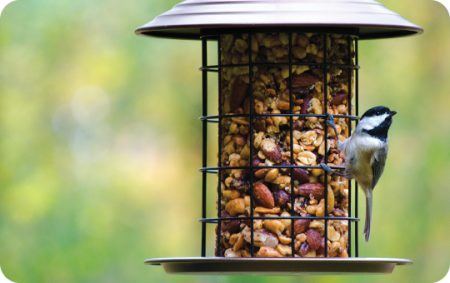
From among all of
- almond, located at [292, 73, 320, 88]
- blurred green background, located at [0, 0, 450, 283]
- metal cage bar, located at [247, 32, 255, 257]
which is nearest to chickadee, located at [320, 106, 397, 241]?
almond, located at [292, 73, 320, 88]

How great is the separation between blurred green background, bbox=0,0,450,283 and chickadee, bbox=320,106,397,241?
15.2 feet

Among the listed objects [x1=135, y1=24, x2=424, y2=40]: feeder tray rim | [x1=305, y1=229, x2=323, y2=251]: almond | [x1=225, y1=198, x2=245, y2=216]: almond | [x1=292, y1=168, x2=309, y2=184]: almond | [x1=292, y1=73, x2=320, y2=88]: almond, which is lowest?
[x1=305, y1=229, x2=323, y2=251]: almond

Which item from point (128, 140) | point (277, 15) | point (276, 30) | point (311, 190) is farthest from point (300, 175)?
point (128, 140)

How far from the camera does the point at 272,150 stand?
5.58 metres

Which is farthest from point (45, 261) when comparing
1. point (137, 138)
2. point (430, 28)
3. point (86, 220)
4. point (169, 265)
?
point (169, 265)

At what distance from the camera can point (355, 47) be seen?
584 cm

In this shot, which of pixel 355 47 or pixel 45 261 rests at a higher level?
pixel 355 47

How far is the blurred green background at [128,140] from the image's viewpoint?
417 inches

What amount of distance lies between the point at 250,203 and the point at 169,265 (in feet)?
1.43

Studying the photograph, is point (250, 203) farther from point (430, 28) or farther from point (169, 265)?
point (430, 28)

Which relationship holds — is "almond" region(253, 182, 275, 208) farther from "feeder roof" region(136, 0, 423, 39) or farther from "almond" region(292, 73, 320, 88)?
"feeder roof" region(136, 0, 423, 39)

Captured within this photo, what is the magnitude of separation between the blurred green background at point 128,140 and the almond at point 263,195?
16.3ft

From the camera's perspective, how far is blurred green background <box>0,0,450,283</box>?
10.6 metres

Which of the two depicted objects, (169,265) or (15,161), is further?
(15,161)
